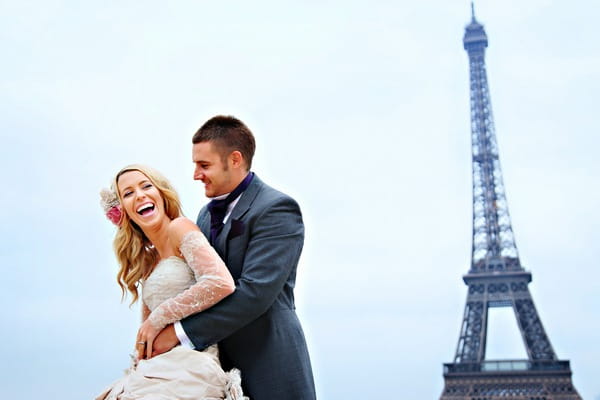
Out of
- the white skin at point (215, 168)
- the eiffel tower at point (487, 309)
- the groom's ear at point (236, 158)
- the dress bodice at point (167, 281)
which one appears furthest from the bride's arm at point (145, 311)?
the eiffel tower at point (487, 309)

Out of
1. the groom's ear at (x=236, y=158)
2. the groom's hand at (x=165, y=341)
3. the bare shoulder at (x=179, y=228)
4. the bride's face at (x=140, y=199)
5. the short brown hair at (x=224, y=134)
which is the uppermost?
the short brown hair at (x=224, y=134)

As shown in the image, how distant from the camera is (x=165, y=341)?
3271 mm

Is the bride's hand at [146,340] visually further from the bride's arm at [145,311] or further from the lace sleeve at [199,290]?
the bride's arm at [145,311]

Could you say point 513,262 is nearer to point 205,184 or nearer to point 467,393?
point 467,393

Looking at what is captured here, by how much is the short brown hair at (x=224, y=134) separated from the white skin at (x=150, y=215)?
280 mm

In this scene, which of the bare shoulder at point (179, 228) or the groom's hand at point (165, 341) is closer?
the groom's hand at point (165, 341)

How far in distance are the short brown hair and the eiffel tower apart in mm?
42361

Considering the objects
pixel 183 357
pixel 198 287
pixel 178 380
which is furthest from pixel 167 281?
pixel 178 380

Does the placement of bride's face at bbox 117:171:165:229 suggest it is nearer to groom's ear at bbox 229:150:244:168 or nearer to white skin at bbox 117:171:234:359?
white skin at bbox 117:171:234:359

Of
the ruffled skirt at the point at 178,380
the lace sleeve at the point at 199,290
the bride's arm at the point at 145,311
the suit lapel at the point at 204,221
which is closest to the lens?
the ruffled skirt at the point at 178,380

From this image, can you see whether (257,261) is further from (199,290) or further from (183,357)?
(183,357)

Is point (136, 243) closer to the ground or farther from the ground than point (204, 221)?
closer to the ground

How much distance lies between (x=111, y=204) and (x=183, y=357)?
0.81 meters

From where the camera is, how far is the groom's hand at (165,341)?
3.26 metres
